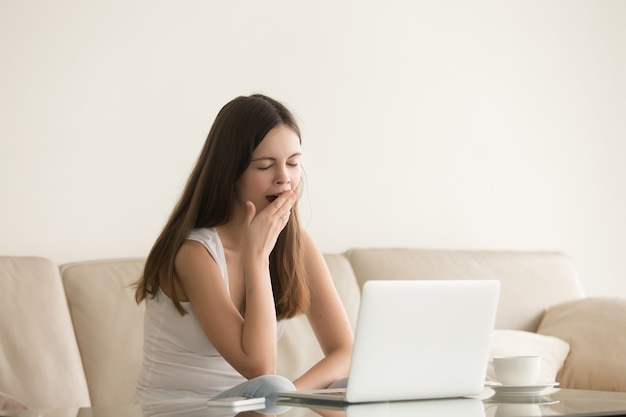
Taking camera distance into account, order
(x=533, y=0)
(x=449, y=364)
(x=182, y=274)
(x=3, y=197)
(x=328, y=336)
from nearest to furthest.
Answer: (x=449, y=364) → (x=182, y=274) → (x=328, y=336) → (x=3, y=197) → (x=533, y=0)

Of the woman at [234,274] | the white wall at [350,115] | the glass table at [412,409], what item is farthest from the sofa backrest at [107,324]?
the glass table at [412,409]

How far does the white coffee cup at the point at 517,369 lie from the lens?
64.7 inches

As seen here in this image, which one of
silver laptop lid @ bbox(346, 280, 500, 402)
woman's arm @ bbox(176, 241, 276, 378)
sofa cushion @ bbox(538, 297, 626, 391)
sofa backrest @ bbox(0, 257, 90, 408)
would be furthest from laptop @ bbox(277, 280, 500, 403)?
sofa cushion @ bbox(538, 297, 626, 391)

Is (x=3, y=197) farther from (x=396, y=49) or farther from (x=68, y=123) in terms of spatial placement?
(x=396, y=49)

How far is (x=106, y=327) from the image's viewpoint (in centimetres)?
252

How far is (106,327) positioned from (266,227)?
684 mm

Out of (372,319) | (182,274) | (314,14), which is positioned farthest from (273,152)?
(314,14)

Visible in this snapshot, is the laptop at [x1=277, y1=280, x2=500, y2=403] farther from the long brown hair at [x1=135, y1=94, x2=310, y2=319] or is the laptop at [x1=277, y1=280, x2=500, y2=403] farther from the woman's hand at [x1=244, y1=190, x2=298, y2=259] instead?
the long brown hair at [x1=135, y1=94, x2=310, y2=319]

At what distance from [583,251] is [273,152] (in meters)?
2.07

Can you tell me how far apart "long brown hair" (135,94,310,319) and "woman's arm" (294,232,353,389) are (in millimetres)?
56

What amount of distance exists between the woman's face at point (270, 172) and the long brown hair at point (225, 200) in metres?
0.02

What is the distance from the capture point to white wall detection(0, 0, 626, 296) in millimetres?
2723

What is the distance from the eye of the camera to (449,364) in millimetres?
1562

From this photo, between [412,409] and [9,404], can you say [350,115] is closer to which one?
[9,404]
